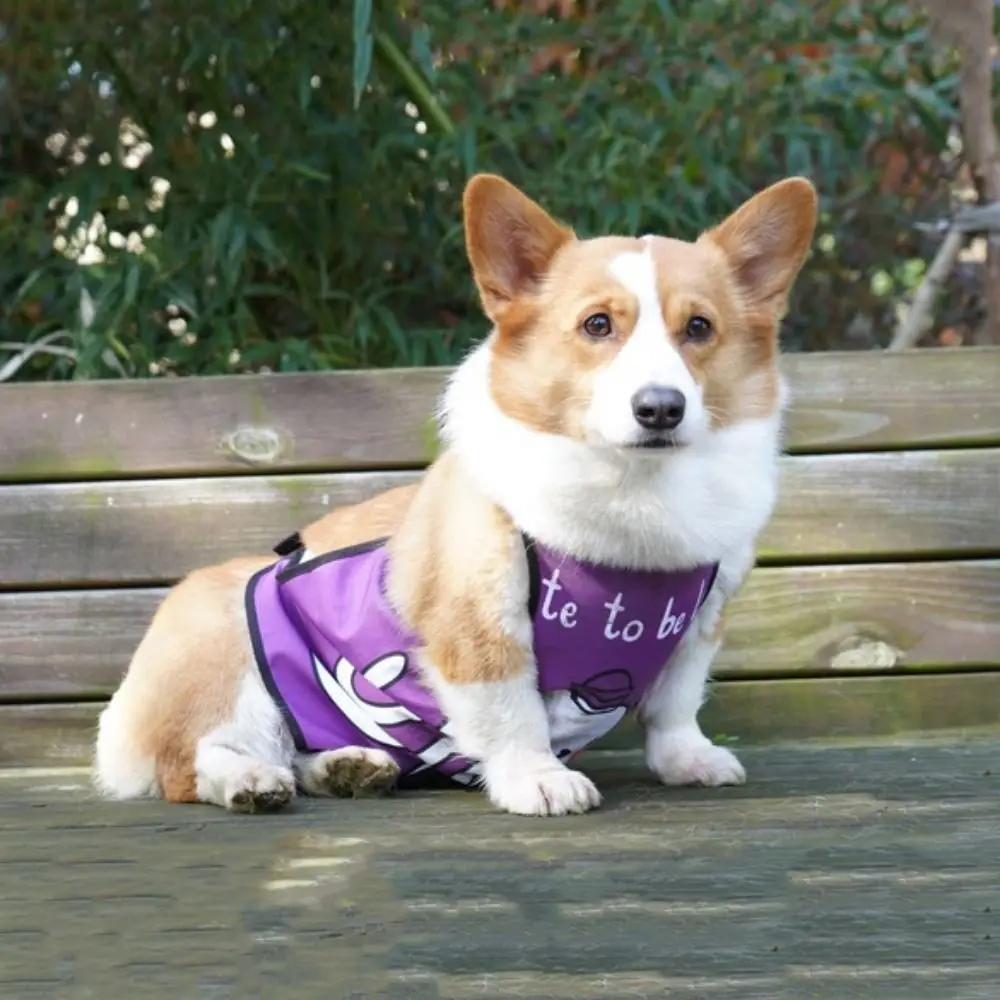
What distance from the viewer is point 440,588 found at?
71.3 inches

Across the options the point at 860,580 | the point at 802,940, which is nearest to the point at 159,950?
the point at 802,940

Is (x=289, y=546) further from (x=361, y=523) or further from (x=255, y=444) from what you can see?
(x=255, y=444)

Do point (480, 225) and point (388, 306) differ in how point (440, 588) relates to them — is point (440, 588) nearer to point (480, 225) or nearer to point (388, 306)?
point (480, 225)

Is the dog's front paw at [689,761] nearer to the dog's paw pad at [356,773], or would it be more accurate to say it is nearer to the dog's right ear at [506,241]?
the dog's paw pad at [356,773]

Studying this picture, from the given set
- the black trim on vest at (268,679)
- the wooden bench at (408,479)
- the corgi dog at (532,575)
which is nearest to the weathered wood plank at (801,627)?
the wooden bench at (408,479)

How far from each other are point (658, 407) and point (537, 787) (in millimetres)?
479

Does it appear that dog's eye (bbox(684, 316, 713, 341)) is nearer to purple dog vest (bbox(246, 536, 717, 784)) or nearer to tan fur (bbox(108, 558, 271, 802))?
purple dog vest (bbox(246, 536, 717, 784))

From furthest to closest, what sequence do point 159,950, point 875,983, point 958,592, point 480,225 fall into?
point 958,592
point 480,225
point 159,950
point 875,983

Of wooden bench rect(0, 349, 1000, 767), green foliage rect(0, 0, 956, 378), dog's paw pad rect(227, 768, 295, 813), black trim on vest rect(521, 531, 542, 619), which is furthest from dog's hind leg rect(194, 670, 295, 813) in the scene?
green foliage rect(0, 0, 956, 378)

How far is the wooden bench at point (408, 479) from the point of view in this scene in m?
2.31

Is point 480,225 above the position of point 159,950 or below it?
above

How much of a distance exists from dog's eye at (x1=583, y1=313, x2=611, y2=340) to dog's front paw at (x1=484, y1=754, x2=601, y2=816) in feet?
1.70

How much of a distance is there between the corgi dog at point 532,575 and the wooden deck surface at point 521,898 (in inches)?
3.9

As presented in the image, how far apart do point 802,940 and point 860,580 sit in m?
1.17
